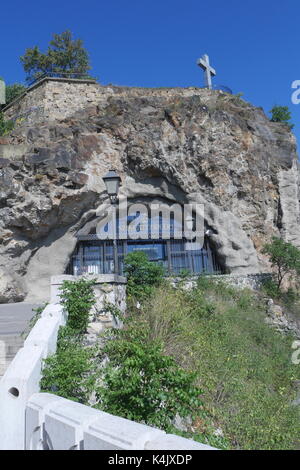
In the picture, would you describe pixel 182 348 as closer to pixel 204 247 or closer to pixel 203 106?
pixel 204 247

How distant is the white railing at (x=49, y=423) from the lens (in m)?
2.21

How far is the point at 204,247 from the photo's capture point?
15195 millimetres

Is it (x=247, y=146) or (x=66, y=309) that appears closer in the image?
(x=66, y=309)

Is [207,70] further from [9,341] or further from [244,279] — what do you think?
[9,341]

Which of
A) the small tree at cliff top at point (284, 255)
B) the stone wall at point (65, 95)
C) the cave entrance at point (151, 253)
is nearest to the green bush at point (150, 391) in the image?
the small tree at cliff top at point (284, 255)

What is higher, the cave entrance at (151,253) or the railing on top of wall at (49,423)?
the cave entrance at (151,253)

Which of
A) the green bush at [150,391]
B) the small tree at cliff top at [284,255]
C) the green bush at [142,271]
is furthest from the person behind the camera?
the small tree at cliff top at [284,255]

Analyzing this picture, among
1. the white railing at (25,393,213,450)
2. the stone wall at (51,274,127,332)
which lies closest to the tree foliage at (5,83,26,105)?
the stone wall at (51,274,127,332)

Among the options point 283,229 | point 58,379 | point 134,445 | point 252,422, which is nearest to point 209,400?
point 252,422

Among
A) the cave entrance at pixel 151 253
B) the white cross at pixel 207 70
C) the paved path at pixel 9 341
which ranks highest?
the white cross at pixel 207 70

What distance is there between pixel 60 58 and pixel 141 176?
14.3 meters

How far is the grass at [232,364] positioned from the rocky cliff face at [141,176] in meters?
4.92

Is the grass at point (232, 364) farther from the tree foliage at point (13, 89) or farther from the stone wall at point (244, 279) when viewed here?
the tree foliage at point (13, 89)

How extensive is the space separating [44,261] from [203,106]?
360 inches
